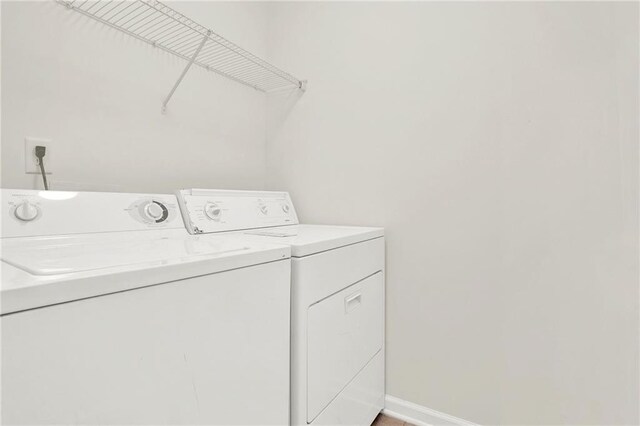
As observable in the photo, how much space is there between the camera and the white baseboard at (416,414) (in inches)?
51.9

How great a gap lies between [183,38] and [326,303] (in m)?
1.27

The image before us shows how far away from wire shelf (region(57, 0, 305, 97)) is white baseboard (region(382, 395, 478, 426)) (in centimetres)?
159

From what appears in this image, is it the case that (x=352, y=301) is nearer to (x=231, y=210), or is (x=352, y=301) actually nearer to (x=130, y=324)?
(x=231, y=210)

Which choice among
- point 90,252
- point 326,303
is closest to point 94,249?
point 90,252

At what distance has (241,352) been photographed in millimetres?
741

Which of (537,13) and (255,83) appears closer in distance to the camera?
(537,13)

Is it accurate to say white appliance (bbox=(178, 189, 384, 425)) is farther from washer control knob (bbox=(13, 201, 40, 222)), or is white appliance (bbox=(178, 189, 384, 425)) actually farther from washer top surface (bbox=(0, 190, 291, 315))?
washer control knob (bbox=(13, 201, 40, 222))

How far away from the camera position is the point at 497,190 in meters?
1.25

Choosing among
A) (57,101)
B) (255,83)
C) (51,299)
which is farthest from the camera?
(255,83)

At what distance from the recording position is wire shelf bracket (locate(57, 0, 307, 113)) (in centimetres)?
116

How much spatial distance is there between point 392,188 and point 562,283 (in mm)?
704

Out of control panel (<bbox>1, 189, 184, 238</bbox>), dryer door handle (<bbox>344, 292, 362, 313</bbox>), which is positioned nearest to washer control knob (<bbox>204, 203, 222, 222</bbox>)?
control panel (<bbox>1, 189, 184, 238</bbox>)

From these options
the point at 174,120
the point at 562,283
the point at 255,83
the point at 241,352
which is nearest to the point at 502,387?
the point at 562,283

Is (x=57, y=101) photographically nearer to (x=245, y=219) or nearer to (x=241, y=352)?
(x=245, y=219)
